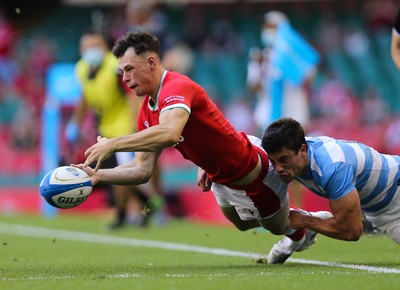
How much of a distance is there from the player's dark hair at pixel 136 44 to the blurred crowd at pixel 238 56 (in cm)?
1193

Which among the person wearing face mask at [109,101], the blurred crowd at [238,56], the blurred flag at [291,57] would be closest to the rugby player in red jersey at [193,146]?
the person wearing face mask at [109,101]

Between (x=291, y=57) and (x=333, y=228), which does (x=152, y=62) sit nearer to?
(x=333, y=228)

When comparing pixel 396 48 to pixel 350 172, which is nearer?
pixel 350 172

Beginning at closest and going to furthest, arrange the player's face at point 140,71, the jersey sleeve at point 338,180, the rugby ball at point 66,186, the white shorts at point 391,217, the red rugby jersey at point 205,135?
the jersey sleeve at point 338,180 < the red rugby jersey at point 205,135 < the player's face at point 140,71 < the rugby ball at point 66,186 < the white shorts at point 391,217

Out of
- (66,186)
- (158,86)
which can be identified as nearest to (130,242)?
(66,186)

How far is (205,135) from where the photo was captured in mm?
6785

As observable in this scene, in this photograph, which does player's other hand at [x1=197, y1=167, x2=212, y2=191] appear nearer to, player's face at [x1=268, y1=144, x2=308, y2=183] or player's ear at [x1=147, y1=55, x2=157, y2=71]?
player's face at [x1=268, y1=144, x2=308, y2=183]

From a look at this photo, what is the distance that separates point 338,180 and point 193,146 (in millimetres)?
1138

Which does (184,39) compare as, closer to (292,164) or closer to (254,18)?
(254,18)

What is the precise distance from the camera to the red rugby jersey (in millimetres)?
6527

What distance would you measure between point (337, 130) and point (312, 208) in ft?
21.0

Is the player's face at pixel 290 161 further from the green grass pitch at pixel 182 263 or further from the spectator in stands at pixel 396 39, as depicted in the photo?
the spectator in stands at pixel 396 39

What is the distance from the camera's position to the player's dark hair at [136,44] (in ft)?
22.0

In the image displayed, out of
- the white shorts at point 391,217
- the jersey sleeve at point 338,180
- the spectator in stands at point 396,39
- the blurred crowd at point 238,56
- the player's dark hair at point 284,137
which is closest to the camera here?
the jersey sleeve at point 338,180
